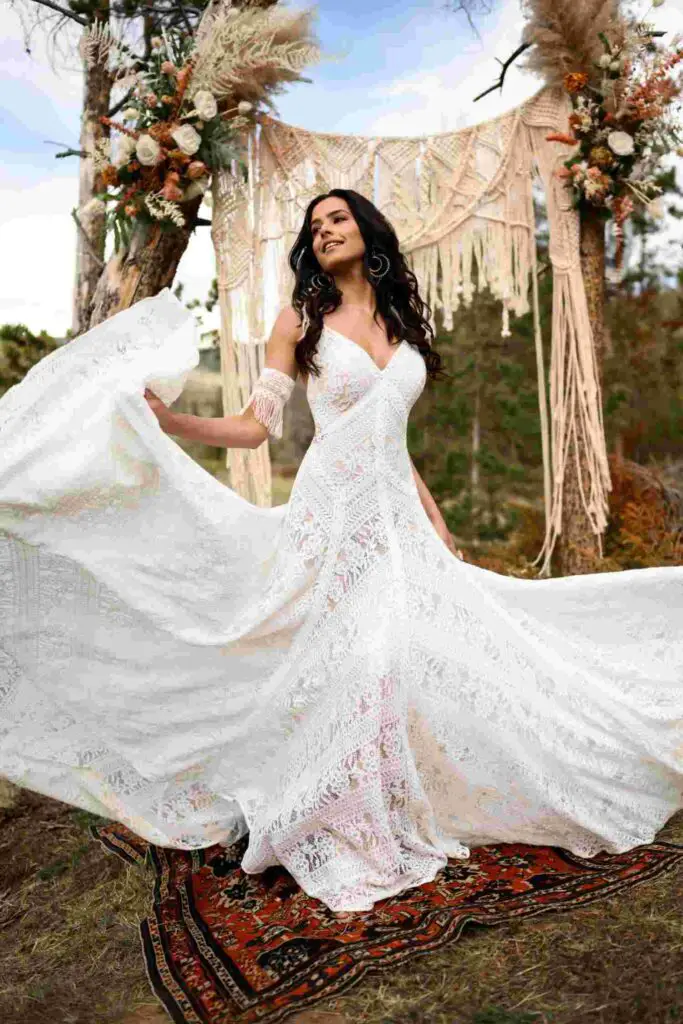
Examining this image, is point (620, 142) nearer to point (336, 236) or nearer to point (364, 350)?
point (336, 236)

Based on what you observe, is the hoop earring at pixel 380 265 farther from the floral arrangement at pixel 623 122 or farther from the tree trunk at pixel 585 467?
the tree trunk at pixel 585 467

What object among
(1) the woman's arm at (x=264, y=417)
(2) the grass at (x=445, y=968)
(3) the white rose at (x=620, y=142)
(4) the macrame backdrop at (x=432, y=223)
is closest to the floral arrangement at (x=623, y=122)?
(3) the white rose at (x=620, y=142)

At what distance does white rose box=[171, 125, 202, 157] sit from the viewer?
390cm

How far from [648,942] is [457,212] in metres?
3.27

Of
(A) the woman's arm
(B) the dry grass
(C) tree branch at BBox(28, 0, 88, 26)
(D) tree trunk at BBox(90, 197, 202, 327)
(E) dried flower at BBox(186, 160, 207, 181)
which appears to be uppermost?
(C) tree branch at BBox(28, 0, 88, 26)

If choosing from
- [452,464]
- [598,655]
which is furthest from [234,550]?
[452,464]

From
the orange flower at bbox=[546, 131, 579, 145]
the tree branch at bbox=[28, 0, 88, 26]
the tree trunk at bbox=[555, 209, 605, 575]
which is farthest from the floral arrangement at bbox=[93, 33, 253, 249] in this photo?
the tree trunk at bbox=[555, 209, 605, 575]

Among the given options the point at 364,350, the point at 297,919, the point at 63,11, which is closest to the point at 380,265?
the point at 364,350

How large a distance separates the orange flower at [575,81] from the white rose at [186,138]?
172cm

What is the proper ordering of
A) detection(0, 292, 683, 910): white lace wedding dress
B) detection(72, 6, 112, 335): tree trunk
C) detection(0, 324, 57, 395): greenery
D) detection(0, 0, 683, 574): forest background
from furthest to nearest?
1. detection(0, 0, 683, 574): forest background
2. detection(0, 324, 57, 395): greenery
3. detection(72, 6, 112, 335): tree trunk
4. detection(0, 292, 683, 910): white lace wedding dress

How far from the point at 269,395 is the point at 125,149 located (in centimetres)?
182

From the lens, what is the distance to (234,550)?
9.34ft

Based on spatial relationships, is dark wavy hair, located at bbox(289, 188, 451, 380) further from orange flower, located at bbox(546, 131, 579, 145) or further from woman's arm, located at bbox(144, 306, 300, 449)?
orange flower, located at bbox(546, 131, 579, 145)

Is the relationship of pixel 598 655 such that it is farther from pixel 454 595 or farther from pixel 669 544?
pixel 669 544
